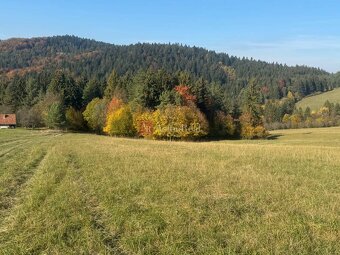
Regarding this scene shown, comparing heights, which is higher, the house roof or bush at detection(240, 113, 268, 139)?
the house roof

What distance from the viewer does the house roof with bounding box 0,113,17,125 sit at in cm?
10562

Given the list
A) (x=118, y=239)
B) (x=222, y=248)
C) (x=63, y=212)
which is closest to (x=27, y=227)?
(x=63, y=212)

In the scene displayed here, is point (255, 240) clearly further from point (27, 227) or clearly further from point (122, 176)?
point (122, 176)

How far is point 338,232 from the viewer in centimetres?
870

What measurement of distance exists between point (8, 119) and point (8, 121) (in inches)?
26.0

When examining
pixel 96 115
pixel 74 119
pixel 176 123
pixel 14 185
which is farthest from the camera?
pixel 74 119

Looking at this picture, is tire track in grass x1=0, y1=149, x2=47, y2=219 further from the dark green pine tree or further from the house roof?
the house roof

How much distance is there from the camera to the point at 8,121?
106 m

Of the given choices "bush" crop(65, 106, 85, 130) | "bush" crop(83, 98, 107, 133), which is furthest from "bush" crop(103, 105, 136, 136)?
"bush" crop(65, 106, 85, 130)

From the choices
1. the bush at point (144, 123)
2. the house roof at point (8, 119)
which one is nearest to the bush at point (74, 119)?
the house roof at point (8, 119)

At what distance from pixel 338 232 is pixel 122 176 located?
992 cm

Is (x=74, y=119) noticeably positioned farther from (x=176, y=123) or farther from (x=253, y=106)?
(x=253, y=106)

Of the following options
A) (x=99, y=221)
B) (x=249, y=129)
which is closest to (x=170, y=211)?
(x=99, y=221)

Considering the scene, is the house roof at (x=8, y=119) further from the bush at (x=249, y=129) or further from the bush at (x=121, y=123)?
the bush at (x=249, y=129)
